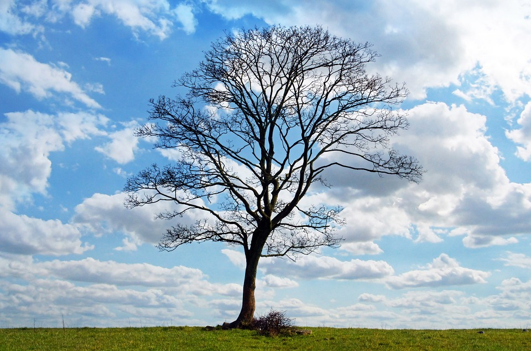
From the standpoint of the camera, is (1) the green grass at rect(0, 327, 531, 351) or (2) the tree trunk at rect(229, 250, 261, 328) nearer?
(1) the green grass at rect(0, 327, 531, 351)

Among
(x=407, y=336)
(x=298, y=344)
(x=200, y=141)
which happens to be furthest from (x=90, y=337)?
(x=407, y=336)

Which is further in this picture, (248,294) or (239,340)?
(248,294)

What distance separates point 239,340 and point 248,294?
4.72 metres

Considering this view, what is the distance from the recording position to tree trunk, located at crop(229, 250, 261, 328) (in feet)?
75.5

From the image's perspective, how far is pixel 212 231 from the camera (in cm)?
2445

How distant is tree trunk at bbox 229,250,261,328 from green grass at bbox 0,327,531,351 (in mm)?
1456

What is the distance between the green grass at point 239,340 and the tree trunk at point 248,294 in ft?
4.78

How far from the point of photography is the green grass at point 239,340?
56.9 ft

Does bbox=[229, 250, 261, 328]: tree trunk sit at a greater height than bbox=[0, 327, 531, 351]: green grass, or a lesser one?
greater

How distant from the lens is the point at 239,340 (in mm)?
18844

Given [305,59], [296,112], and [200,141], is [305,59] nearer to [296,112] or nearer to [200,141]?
[296,112]

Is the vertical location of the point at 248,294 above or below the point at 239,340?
above

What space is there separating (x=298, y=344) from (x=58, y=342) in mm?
9152

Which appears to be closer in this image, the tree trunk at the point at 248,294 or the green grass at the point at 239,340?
the green grass at the point at 239,340
